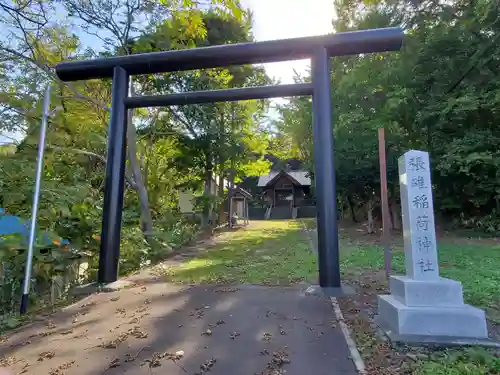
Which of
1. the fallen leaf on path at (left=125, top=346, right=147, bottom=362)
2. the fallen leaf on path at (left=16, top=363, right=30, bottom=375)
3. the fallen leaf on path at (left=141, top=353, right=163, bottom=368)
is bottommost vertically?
the fallen leaf on path at (left=16, top=363, right=30, bottom=375)

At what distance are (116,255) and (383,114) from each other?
36.6 ft

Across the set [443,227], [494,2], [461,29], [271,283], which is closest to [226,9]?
[271,283]

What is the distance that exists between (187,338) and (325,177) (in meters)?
3.11

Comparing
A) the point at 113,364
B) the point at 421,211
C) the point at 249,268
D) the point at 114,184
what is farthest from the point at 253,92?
the point at 113,364

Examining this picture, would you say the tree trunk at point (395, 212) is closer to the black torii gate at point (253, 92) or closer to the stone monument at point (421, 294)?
the black torii gate at point (253, 92)

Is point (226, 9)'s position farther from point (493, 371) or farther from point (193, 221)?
point (193, 221)

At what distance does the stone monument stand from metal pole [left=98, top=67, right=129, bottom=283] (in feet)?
14.6

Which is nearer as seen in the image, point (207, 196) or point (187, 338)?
point (187, 338)

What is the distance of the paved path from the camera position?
2807mm

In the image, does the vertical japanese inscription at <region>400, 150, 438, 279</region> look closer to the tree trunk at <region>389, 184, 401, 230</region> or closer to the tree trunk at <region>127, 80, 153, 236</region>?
the tree trunk at <region>127, 80, 153, 236</region>

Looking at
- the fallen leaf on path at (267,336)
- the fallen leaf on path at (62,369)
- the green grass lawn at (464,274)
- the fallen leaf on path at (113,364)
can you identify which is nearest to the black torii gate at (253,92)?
the fallen leaf on path at (267,336)

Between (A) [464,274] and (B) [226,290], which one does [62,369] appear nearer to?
(B) [226,290]

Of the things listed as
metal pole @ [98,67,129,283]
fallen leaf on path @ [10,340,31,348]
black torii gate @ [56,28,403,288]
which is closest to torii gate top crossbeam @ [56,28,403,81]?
black torii gate @ [56,28,403,288]

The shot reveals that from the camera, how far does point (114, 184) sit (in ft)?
18.8
